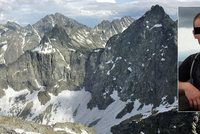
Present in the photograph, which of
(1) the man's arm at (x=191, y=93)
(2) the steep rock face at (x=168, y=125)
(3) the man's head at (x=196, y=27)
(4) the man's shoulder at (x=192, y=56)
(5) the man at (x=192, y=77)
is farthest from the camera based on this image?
(2) the steep rock face at (x=168, y=125)

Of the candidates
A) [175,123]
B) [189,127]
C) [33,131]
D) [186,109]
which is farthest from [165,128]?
[186,109]

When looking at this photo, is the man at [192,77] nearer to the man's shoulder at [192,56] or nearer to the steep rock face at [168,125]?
the man's shoulder at [192,56]

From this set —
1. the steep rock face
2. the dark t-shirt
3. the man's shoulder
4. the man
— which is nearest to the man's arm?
the man

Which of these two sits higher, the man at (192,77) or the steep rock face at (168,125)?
the man at (192,77)

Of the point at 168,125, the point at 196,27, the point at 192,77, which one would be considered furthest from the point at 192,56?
the point at 168,125

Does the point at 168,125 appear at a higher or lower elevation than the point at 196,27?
lower

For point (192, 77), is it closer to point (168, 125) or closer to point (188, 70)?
point (188, 70)

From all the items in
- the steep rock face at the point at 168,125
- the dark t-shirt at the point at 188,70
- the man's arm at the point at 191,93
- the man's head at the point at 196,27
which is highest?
the man's head at the point at 196,27

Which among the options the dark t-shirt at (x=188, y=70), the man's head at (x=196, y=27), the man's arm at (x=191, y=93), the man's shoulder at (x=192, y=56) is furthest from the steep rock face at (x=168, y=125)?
the man's head at (x=196, y=27)
